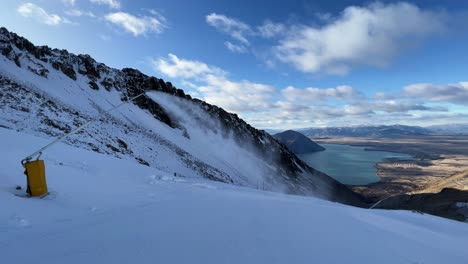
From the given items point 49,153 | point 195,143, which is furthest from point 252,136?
point 49,153

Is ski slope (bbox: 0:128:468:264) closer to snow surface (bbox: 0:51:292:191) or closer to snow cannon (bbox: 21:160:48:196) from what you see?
snow cannon (bbox: 21:160:48:196)

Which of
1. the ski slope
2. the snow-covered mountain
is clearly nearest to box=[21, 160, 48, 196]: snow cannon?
the ski slope

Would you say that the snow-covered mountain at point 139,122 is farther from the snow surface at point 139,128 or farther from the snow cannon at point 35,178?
the snow cannon at point 35,178

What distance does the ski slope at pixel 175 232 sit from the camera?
4.03 meters

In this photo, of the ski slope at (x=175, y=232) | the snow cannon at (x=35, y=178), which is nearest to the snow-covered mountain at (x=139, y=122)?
the snow cannon at (x=35, y=178)

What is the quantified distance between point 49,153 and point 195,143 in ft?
161

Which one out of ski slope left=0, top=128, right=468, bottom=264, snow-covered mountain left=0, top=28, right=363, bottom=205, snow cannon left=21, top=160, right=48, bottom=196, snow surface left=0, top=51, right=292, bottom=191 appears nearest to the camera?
ski slope left=0, top=128, right=468, bottom=264

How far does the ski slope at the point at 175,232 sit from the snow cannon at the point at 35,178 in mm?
275

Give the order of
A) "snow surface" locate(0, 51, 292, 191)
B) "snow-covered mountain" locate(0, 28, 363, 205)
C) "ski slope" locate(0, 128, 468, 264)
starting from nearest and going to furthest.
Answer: "ski slope" locate(0, 128, 468, 264)
"snow surface" locate(0, 51, 292, 191)
"snow-covered mountain" locate(0, 28, 363, 205)

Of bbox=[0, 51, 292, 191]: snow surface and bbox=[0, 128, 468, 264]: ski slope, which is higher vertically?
bbox=[0, 51, 292, 191]: snow surface

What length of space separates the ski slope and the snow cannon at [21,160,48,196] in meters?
0.28

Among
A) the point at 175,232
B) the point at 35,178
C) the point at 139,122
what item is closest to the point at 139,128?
the point at 139,122

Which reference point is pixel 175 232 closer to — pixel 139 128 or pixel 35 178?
pixel 35 178

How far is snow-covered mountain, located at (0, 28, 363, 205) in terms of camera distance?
27.0 meters
